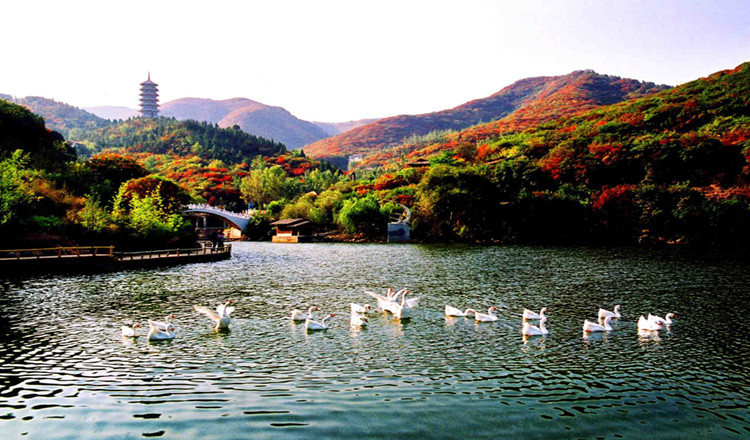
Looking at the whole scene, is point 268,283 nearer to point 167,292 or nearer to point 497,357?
point 167,292

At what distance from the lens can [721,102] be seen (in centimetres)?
8800

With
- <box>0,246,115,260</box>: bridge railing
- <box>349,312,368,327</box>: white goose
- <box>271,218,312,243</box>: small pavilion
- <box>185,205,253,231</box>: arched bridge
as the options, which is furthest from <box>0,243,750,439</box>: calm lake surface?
<box>185,205,253,231</box>: arched bridge

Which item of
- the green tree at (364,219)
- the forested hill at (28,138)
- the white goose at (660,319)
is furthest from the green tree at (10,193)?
the green tree at (364,219)

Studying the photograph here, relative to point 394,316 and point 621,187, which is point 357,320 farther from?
point 621,187

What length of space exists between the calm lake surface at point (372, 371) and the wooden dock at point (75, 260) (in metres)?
7.24

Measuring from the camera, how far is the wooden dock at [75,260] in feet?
102

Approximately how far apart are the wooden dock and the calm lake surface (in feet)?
23.8

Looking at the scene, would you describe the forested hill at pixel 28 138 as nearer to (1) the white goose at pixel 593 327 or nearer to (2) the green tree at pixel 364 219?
(2) the green tree at pixel 364 219

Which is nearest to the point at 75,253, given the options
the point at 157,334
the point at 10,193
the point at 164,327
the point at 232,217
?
the point at 10,193

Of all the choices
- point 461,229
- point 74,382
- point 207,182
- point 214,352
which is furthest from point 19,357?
point 207,182

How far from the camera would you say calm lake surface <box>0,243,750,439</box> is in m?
9.27

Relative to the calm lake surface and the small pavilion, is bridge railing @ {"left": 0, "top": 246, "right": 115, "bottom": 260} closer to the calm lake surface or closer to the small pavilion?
the calm lake surface

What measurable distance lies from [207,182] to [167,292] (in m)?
107

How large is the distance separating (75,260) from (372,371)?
2870cm
